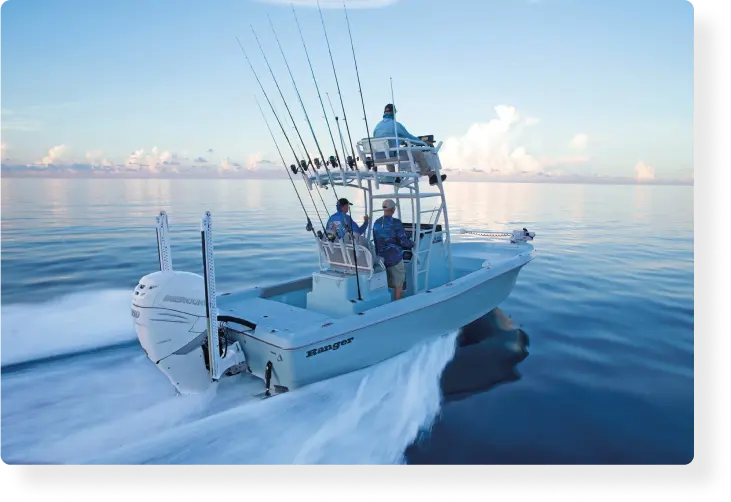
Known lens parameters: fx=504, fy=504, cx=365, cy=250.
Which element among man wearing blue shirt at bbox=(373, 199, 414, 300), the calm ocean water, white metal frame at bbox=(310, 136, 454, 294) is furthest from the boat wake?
white metal frame at bbox=(310, 136, 454, 294)

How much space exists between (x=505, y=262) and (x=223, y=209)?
31.9 ft

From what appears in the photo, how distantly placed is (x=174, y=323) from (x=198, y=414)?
593 millimetres

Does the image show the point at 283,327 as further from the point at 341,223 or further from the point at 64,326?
the point at 64,326

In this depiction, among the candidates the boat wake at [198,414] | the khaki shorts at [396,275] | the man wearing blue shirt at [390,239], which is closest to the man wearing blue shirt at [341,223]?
the man wearing blue shirt at [390,239]

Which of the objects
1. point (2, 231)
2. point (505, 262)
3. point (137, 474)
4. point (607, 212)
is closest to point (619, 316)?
point (505, 262)

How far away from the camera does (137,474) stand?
2.46 metres

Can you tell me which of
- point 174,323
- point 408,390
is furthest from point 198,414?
point 408,390

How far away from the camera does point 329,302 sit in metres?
3.48

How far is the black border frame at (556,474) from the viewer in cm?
249

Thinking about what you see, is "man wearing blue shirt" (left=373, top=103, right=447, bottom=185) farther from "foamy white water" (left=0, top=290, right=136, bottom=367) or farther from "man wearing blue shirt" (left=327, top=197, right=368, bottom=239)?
"foamy white water" (left=0, top=290, right=136, bottom=367)

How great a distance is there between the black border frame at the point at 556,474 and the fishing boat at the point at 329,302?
494 mm

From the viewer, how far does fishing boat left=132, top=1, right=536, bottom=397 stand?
252 cm

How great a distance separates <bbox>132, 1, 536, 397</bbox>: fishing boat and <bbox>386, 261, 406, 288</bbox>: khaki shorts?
0.26 feet

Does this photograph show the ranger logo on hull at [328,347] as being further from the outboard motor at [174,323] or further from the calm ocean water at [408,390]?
the outboard motor at [174,323]
